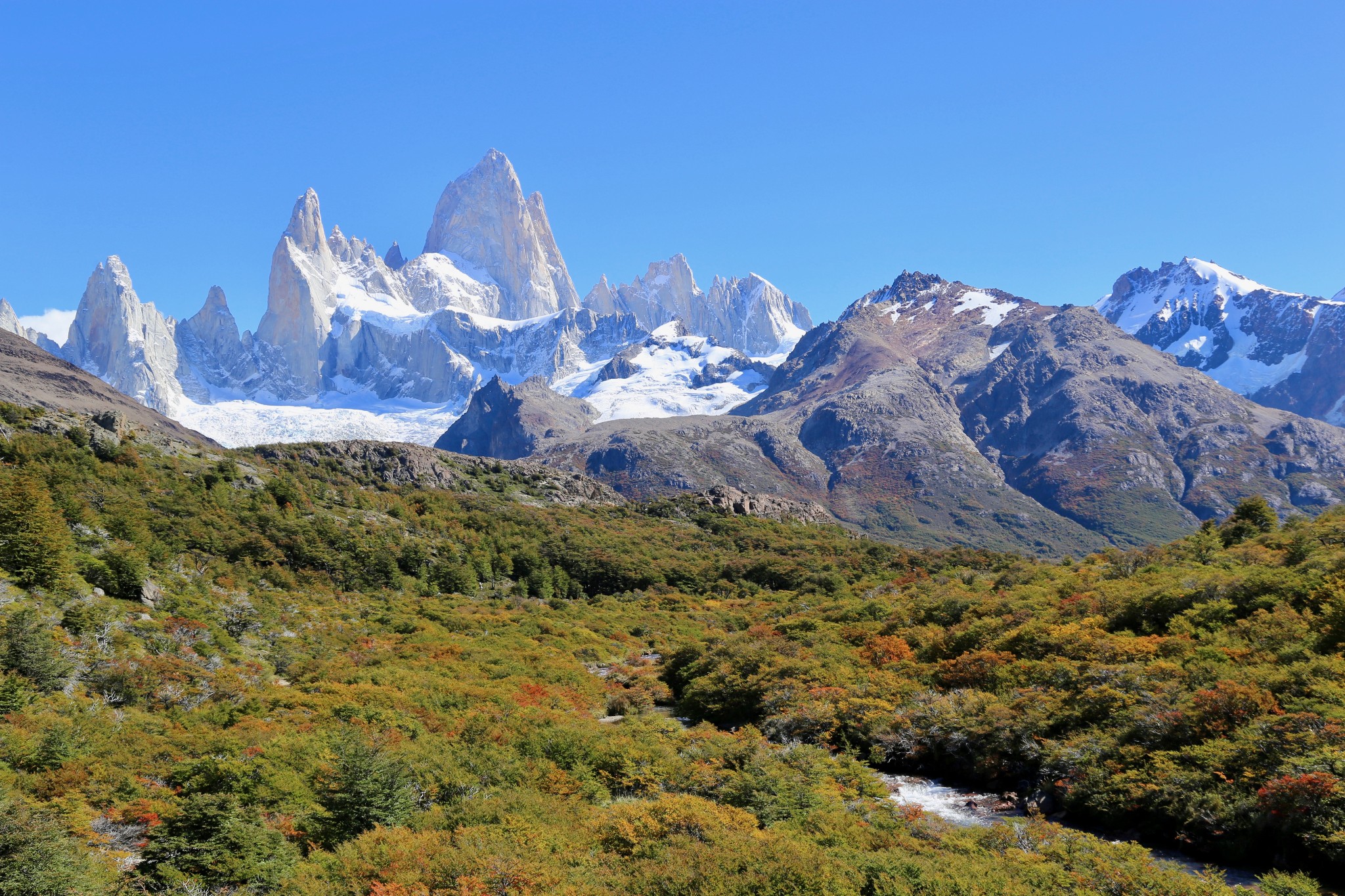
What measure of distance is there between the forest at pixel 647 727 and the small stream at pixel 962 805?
58 cm

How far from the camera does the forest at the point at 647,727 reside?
17750mm

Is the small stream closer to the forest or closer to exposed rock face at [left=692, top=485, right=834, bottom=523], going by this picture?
the forest

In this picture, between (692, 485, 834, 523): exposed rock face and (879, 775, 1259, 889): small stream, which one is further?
(692, 485, 834, 523): exposed rock face

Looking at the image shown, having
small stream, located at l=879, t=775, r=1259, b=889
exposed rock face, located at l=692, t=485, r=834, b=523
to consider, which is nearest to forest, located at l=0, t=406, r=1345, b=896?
small stream, located at l=879, t=775, r=1259, b=889

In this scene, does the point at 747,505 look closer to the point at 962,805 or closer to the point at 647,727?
the point at 647,727

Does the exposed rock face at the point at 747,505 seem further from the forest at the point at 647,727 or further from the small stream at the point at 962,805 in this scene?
the small stream at the point at 962,805

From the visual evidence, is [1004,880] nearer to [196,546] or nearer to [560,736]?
[560,736]

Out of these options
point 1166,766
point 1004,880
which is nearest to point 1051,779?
point 1166,766

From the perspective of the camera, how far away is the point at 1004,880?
55.5 feet

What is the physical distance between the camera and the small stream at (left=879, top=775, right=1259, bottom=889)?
21281 millimetres

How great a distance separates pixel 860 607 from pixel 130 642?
4533 centimetres

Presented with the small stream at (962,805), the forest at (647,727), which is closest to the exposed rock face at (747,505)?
the forest at (647,727)

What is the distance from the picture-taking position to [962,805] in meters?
26.8

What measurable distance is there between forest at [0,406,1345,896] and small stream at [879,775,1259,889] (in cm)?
58
